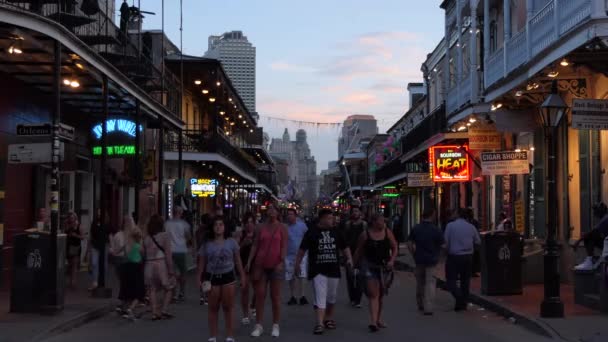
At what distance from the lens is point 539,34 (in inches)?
611

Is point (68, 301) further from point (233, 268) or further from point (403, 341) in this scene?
point (403, 341)

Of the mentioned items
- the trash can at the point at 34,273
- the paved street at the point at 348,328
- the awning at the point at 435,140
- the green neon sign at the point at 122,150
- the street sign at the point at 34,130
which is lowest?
the paved street at the point at 348,328

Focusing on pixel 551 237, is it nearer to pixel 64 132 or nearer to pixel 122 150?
pixel 64 132

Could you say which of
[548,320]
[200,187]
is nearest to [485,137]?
[548,320]

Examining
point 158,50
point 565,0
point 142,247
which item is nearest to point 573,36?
point 565,0

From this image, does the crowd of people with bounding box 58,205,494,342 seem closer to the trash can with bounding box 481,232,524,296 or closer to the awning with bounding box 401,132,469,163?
A: the trash can with bounding box 481,232,524,296

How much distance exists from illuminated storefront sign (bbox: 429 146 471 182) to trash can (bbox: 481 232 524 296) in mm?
11425

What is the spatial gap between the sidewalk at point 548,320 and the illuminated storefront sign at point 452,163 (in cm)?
987

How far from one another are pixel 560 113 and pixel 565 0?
210 cm

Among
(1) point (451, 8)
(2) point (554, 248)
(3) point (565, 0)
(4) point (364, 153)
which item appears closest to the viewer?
(2) point (554, 248)

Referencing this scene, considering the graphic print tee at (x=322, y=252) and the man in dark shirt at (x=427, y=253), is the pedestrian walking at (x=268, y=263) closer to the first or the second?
the graphic print tee at (x=322, y=252)

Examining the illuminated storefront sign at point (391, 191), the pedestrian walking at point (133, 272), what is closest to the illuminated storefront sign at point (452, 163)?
the pedestrian walking at point (133, 272)

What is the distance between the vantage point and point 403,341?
35.9 feet

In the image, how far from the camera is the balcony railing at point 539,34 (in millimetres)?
13125
